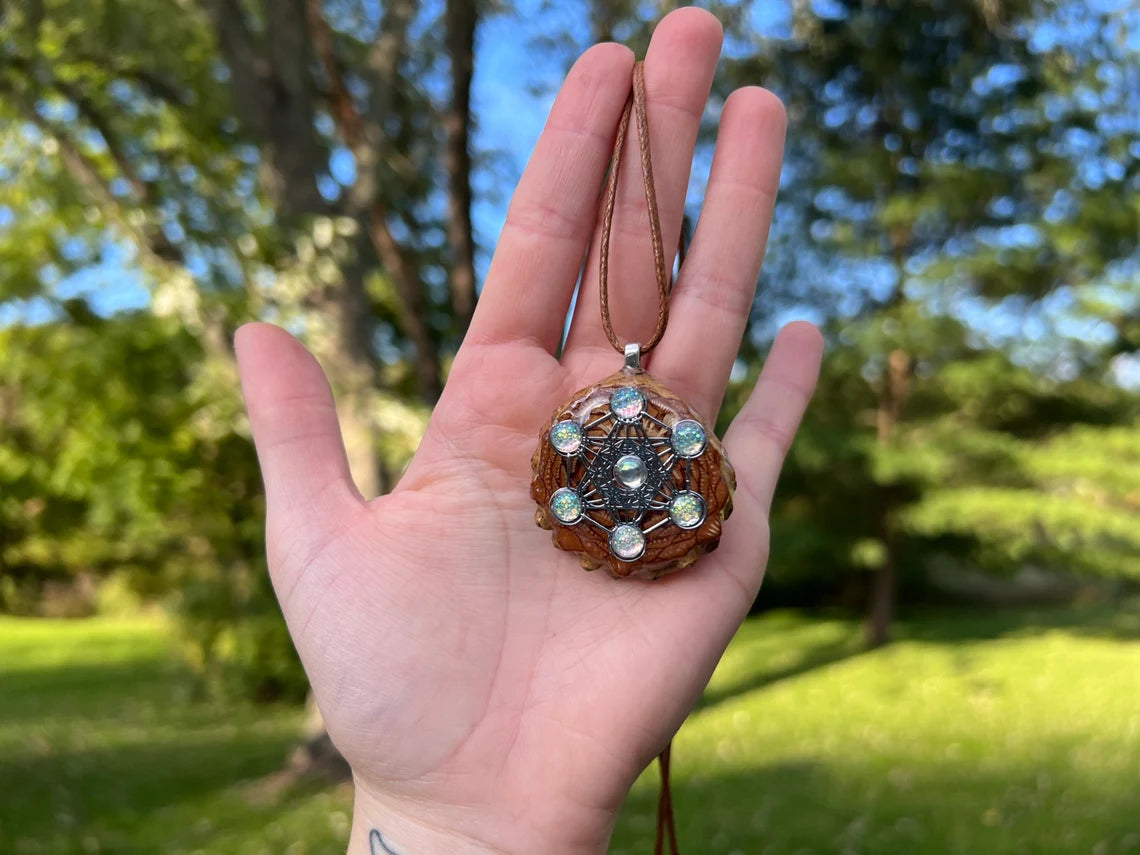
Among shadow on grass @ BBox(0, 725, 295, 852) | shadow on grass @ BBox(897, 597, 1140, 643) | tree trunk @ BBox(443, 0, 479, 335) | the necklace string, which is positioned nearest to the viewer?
the necklace string

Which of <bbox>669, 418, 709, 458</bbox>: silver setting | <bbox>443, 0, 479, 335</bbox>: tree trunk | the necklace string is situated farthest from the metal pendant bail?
<bbox>443, 0, 479, 335</bbox>: tree trunk

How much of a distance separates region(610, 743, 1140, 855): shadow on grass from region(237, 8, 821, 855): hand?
3.15 metres

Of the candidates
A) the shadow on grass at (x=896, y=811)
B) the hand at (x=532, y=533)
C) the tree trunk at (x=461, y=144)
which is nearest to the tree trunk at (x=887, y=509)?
the shadow on grass at (x=896, y=811)

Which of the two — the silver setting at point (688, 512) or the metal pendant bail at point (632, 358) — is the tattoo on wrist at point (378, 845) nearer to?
the silver setting at point (688, 512)

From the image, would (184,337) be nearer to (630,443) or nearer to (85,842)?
(85,842)

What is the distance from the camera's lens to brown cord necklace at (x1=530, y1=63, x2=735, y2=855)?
1.46m

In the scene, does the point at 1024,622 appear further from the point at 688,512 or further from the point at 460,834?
the point at 460,834

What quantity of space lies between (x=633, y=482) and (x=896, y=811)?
403 cm

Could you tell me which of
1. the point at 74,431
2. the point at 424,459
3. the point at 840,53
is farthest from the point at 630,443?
the point at 840,53

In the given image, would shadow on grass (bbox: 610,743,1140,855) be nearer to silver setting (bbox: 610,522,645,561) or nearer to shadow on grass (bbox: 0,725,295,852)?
shadow on grass (bbox: 0,725,295,852)

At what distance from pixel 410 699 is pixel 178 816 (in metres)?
4.15

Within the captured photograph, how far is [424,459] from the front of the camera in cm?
168

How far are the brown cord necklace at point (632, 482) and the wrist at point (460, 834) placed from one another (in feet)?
1.39

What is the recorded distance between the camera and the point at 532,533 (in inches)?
63.1
